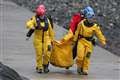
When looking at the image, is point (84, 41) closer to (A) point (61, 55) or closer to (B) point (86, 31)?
(B) point (86, 31)

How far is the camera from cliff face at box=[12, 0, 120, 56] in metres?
18.1

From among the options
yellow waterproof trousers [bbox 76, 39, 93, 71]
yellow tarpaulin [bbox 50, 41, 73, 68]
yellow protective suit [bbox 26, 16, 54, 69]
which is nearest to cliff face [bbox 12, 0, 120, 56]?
yellow tarpaulin [bbox 50, 41, 73, 68]

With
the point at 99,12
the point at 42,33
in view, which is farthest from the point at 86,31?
the point at 99,12

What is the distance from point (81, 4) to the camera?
2553 centimetres

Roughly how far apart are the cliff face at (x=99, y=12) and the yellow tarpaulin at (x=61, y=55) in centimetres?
298

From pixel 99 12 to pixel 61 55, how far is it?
10205 mm

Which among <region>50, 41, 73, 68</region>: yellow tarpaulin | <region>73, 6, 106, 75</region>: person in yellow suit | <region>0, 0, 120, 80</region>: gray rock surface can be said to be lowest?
<region>0, 0, 120, 80</region>: gray rock surface

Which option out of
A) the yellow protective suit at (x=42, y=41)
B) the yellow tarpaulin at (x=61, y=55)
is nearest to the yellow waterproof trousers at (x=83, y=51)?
the yellow tarpaulin at (x=61, y=55)

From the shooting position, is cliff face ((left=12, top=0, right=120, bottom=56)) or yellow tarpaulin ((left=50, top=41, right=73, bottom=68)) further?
cliff face ((left=12, top=0, right=120, bottom=56))

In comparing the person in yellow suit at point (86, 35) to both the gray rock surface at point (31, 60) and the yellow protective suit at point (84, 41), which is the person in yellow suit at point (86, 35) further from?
the gray rock surface at point (31, 60)

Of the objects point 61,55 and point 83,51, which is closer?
point 83,51

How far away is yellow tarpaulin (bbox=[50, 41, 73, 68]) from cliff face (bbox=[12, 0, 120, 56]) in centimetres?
298

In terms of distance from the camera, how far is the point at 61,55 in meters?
13.0

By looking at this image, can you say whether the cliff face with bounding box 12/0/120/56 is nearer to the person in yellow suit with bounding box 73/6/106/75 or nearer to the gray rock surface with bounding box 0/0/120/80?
A: the gray rock surface with bounding box 0/0/120/80
